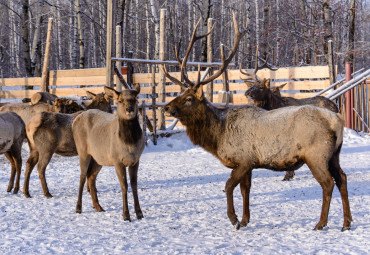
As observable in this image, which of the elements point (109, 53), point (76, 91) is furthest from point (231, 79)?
point (76, 91)

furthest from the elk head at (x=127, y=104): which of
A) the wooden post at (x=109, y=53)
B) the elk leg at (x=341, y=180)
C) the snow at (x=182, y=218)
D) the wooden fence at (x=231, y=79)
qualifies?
the wooden fence at (x=231, y=79)

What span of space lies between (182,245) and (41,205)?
283 centimetres

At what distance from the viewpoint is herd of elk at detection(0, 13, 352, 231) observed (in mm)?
5113

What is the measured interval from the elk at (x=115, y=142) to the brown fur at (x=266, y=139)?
55 cm

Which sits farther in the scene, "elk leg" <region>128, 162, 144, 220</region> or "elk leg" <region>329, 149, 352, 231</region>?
"elk leg" <region>128, 162, 144, 220</region>

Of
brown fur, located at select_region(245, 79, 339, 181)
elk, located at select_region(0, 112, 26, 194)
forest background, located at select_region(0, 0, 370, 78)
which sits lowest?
elk, located at select_region(0, 112, 26, 194)

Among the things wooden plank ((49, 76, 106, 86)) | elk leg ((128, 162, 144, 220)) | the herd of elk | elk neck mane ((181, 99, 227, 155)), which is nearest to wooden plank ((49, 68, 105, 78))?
wooden plank ((49, 76, 106, 86))

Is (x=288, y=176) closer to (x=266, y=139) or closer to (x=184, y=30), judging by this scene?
(x=266, y=139)

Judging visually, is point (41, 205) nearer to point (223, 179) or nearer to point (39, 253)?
point (39, 253)

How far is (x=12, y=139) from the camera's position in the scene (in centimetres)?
765

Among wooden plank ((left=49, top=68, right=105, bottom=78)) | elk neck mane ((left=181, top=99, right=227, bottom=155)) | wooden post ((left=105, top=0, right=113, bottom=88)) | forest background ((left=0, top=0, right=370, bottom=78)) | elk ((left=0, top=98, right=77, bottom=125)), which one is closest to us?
elk neck mane ((left=181, top=99, right=227, bottom=155))

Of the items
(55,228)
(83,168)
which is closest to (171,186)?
(83,168)

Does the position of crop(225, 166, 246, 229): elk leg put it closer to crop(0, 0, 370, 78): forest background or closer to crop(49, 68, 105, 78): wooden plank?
crop(0, 0, 370, 78): forest background

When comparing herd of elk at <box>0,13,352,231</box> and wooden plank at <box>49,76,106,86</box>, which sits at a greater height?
wooden plank at <box>49,76,106,86</box>
